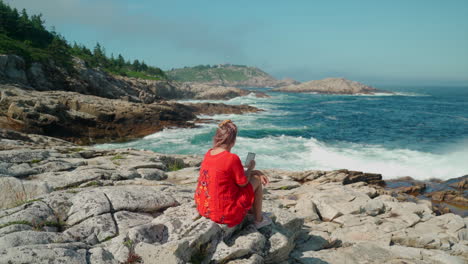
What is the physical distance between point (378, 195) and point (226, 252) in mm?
11122

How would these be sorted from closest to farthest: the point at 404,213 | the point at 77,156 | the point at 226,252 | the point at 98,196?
the point at 226,252
the point at 98,196
the point at 404,213
the point at 77,156

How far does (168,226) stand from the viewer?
477 centimetres

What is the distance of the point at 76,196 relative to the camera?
548cm

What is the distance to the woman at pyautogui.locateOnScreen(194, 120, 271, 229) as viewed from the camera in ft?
15.3

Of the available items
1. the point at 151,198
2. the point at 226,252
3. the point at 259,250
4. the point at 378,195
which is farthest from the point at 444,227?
the point at 151,198

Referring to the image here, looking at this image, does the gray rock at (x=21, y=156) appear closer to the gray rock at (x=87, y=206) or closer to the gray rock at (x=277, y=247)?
the gray rock at (x=87, y=206)

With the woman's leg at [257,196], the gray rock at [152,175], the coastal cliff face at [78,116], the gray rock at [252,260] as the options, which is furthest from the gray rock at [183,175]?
the coastal cliff face at [78,116]

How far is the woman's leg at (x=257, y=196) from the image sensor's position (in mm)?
5188

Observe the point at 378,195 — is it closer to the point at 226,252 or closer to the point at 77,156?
the point at 226,252

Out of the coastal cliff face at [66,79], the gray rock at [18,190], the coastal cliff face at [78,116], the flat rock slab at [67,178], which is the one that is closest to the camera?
the gray rock at [18,190]

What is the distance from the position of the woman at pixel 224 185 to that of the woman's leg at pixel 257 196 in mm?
173

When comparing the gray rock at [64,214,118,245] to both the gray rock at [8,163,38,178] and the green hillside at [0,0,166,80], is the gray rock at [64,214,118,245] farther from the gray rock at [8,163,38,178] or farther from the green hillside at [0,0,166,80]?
the green hillside at [0,0,166,80]

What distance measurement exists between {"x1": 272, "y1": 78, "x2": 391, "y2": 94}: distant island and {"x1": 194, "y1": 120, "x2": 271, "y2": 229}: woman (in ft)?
478

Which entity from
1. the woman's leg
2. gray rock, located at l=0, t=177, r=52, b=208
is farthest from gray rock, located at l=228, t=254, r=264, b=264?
gray rock, located at l=0, t=177, r=52, b=208
